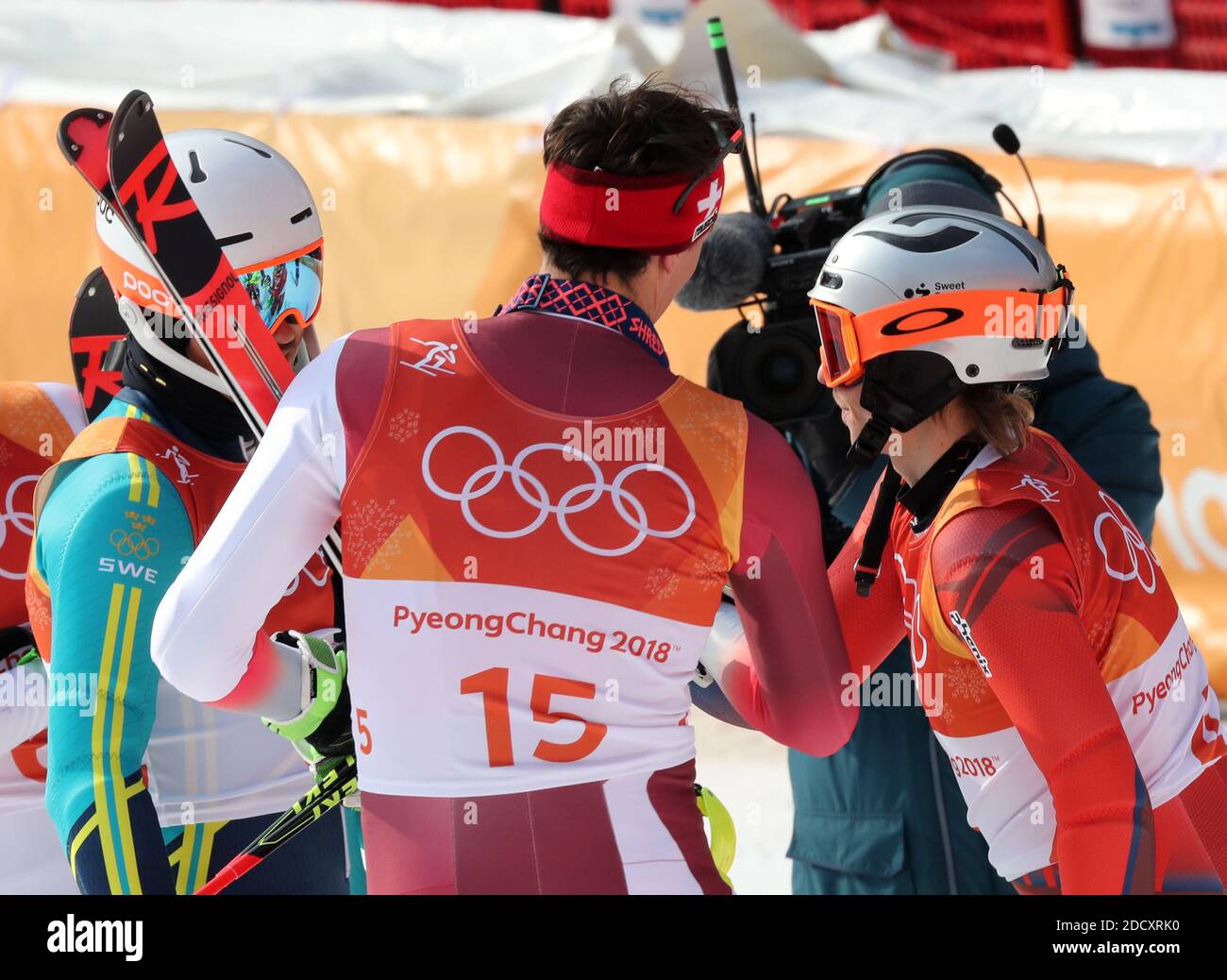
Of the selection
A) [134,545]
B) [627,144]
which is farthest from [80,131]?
[627,144]

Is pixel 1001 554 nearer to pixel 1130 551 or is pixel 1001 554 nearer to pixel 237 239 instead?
pixel 1130 551

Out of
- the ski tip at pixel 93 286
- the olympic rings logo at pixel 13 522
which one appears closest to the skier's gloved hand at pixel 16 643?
the olympic rings logo at pixel 13 522

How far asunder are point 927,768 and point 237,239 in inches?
61.2

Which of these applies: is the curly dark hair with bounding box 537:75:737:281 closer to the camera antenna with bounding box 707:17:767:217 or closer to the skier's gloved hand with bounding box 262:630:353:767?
the skier's gloved hand with bounding box 262:630:353:767

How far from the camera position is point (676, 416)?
Result: 168 cm

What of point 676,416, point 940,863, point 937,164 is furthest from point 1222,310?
point 676,416

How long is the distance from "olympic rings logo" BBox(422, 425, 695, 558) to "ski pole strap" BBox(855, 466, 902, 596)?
494mm

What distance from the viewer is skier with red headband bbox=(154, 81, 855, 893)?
1.65 metres

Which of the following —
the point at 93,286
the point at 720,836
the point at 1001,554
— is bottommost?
the point at 720,836

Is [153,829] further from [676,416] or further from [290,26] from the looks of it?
[290,26]

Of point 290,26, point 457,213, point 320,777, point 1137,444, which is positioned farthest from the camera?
point 290,26

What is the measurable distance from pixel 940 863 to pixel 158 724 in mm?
1430

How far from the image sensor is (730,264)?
9.05 feet

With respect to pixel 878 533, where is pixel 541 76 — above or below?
below
